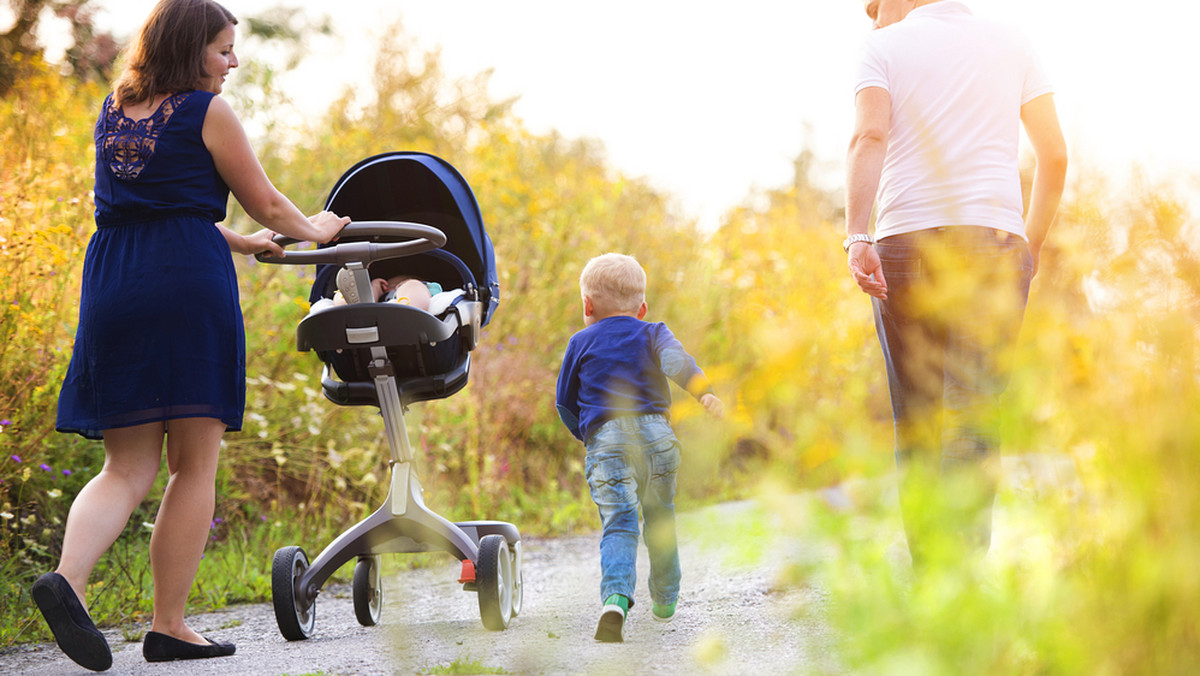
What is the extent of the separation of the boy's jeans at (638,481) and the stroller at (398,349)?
1.31 feet

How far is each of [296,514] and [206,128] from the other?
2.82 m

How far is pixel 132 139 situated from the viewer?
2695 millimetres

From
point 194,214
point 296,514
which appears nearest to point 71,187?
point 296,514

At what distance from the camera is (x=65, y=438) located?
A: 398cm

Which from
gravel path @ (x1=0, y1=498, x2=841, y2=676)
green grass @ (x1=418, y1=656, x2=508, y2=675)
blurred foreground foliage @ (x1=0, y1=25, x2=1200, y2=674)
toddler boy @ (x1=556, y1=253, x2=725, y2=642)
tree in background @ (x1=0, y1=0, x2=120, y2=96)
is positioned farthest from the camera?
tree in background @ (x1=0, y1=0, x2=120, y2=96)

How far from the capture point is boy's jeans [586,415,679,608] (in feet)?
9.84

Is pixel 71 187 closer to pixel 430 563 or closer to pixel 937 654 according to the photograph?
pixel 430 563

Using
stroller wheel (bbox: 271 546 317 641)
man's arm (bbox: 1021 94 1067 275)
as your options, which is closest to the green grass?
stroller wheel (bbox: 271 546 317 641)

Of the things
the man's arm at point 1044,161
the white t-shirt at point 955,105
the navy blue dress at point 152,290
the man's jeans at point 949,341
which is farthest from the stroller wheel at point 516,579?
the man's arm at point 1044,161

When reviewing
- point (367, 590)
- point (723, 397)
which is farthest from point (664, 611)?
point (367, 590)

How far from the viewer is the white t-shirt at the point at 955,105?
2.76 metres

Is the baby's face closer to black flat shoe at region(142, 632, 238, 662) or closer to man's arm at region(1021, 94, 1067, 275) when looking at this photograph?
black flat shoe at region(142, 632, 238, 662)

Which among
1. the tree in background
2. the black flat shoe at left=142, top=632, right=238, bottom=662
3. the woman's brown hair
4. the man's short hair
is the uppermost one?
the tree in background

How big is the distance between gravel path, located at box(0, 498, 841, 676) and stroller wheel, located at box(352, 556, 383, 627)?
5 cm
